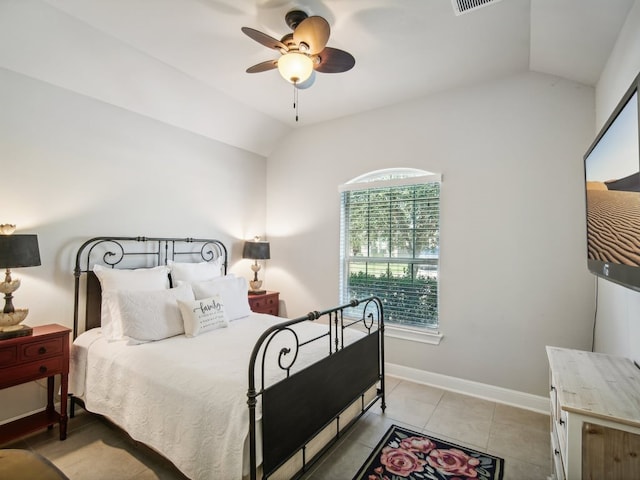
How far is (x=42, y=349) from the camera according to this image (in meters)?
2.19

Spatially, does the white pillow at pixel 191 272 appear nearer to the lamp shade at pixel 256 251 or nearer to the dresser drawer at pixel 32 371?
the lamp shade at pixel 256 251

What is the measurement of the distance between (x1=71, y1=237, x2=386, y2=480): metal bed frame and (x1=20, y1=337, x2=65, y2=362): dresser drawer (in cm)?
40

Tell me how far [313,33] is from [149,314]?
86.5 inches

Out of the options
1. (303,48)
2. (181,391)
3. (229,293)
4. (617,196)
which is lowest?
(181,391)

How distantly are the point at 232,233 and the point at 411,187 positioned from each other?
2230 millimetres

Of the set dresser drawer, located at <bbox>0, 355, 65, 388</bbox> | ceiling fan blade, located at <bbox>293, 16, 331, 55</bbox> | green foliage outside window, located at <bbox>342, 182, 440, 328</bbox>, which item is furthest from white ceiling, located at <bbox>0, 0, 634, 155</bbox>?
dresser drawer, located at <bbox>0, 355, 65, 388</bbox>

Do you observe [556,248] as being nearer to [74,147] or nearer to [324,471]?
[324,471]

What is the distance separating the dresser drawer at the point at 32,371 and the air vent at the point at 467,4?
138 inches

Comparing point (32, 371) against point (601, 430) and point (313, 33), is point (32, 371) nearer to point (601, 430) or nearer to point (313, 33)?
point (313, 33)

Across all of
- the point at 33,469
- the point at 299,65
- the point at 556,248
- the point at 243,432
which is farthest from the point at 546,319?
the point at 33,469

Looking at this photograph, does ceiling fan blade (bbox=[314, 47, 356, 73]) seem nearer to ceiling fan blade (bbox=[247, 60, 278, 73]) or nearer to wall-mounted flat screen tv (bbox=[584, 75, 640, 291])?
ceiling fan blade (bbox=[247, 60, 278, 73])

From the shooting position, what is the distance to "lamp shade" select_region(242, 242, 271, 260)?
3957 mm

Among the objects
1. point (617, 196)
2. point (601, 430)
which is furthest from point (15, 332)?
point (617, 196)

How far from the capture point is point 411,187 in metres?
3.39
